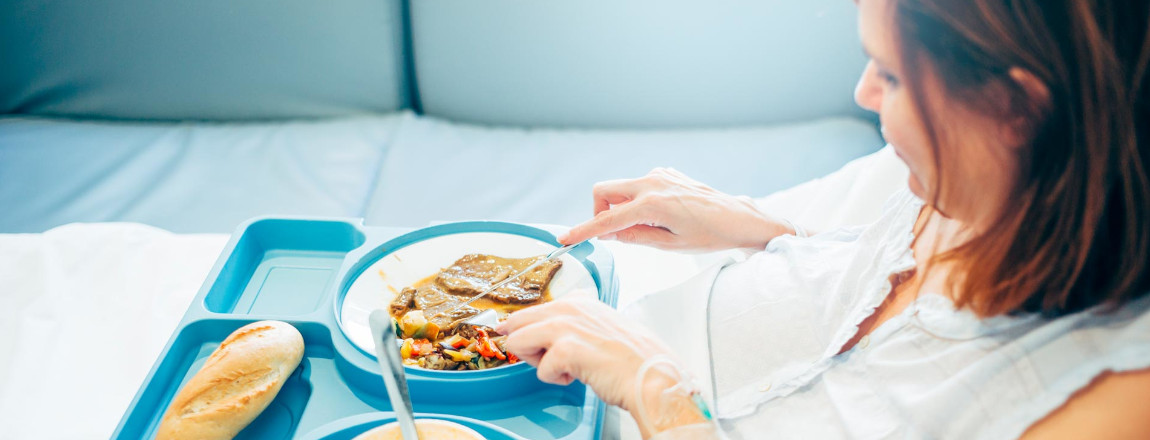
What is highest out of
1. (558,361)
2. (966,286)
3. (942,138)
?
(942,138)

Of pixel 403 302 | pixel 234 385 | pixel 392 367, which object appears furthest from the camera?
pixel 403 302

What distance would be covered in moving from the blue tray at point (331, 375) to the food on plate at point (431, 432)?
1.3 inches

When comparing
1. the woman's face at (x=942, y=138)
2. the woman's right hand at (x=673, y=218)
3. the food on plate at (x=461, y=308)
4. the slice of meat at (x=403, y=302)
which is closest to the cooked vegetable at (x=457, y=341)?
the food on plate at (x=461, y=308)

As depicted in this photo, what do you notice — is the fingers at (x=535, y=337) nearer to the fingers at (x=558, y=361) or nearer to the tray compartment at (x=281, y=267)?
the fingers at (x=558, y=361)

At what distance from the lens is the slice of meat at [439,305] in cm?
101

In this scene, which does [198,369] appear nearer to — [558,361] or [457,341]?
[457,341]

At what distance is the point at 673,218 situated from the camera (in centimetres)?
106

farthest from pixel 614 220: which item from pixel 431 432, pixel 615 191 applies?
pixel 431 432

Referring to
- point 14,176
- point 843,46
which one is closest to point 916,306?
point 843,46

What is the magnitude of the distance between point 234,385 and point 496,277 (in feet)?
1.23

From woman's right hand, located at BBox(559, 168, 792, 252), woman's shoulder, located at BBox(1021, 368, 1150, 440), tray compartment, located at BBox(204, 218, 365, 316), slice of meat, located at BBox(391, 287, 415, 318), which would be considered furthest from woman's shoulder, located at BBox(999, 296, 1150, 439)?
tray compartment, located at BBox(204, 218, 365, 316)

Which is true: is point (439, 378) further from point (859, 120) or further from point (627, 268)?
point (859, 120)

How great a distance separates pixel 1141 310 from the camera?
0.62 m

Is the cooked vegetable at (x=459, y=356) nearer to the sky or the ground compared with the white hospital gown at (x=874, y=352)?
nearer to the ground
